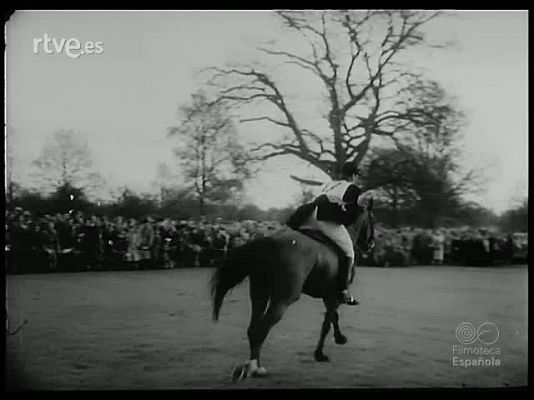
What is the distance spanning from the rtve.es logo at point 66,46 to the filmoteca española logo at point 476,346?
3.02m

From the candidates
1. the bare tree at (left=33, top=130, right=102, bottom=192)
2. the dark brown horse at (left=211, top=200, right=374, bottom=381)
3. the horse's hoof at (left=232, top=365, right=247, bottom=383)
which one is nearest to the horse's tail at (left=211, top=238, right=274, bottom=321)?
the dark brown horse at (left=211, top=200, right=374, bottom=381)

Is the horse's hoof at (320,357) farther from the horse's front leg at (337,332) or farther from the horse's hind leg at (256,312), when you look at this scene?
the horse's hind leg at (256,312)

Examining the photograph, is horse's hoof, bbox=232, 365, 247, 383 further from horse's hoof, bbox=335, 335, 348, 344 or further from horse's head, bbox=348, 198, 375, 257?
horse's head, bbox=348, 198, 375, 257

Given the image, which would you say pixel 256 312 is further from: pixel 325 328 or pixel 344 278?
pixel 344 278

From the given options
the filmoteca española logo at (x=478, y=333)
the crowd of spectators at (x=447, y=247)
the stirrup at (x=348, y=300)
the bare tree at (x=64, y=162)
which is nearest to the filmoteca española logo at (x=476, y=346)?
the filmoteca española logo at (x=478, y=333)

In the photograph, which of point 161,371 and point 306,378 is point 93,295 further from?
point 306,378

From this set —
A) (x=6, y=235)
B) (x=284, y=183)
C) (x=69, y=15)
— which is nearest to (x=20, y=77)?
(x=69, y=15)

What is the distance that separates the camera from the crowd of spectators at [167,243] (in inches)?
180

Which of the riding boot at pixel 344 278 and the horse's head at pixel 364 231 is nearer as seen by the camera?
the riding boot at pixel 344 278

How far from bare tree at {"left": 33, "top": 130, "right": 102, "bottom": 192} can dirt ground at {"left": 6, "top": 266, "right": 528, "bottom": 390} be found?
62 cm

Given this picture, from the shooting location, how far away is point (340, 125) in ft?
15.5

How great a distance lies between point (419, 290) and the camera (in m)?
4.70

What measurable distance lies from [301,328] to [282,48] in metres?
1.84

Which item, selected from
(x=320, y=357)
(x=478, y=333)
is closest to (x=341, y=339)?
(x=320, y=357)
